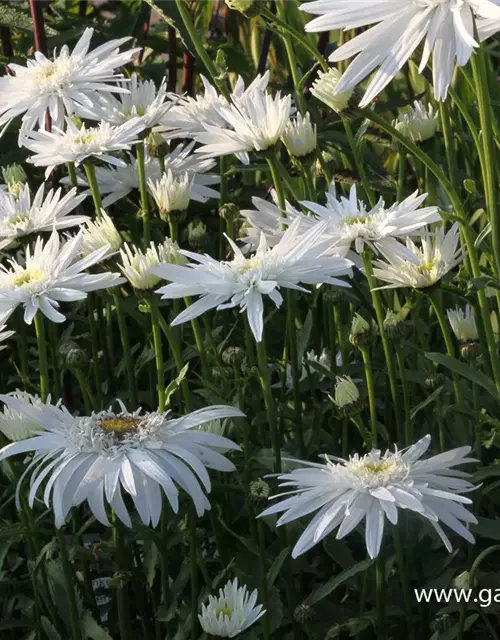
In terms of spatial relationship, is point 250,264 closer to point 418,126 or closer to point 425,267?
point 425,267

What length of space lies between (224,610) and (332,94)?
0.59 m

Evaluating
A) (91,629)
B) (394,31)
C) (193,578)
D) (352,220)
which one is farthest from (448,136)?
(91,629)

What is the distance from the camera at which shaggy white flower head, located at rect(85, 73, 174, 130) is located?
1.53 meters

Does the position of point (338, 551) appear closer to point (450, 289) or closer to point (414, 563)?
point (414, 563)

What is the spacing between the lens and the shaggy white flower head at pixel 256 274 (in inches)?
45.6

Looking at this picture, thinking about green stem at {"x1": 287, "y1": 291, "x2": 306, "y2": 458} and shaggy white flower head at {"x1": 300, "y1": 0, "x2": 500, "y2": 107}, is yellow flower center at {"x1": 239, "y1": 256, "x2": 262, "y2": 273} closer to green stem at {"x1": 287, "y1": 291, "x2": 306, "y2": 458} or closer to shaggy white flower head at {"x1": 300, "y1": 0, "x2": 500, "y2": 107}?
green stem at {"x1": 287, "y1": 291, "x2": 306, "y2": 458}

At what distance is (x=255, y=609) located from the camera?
3.79 ft

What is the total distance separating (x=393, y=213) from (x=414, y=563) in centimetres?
42

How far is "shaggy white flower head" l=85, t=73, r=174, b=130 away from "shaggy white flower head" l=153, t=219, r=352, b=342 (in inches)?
15.3

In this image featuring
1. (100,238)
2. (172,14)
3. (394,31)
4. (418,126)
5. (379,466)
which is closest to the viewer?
(394,31)

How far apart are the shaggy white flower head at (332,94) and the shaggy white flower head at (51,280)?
1.02ft

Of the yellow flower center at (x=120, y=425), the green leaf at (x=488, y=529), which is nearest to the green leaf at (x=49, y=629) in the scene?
the yellow flower center at (x=120, y=425)

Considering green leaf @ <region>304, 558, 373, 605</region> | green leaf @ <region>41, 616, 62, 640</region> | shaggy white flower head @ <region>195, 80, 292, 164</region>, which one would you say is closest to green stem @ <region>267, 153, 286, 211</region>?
shaggy white flower head @ <region>195, 80, 292, 164</region>

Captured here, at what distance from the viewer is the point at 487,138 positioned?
1063 millimetres
